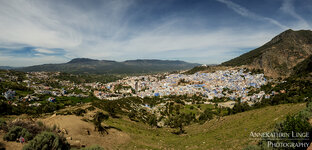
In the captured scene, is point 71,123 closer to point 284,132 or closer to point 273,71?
point 284,132

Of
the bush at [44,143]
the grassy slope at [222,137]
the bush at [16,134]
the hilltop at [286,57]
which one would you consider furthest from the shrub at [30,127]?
the hilltop at [286,57]

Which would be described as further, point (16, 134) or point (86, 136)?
point (86, 136)

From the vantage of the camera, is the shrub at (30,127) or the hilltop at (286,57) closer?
the shrub at (30,127)

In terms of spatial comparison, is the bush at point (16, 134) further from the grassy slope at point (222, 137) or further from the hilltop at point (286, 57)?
the hilltop at point (286, 57)

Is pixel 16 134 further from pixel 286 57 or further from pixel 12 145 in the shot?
pixel 286 57

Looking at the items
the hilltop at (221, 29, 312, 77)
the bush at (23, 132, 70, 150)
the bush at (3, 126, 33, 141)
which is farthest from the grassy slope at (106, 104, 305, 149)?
the hilltop at (221, 29, 312, 77)

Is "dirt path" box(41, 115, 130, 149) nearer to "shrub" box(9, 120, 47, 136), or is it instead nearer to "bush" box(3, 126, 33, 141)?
"shrub" box(9, 120, 47, 136)

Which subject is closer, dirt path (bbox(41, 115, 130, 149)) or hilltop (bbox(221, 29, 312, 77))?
dirt path (bbox(41, 115, 130, 149))

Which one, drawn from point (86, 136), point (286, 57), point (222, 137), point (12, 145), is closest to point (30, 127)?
point (12, 145)

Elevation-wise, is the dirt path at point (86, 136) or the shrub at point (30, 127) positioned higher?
the shrub at point (30, 127)
